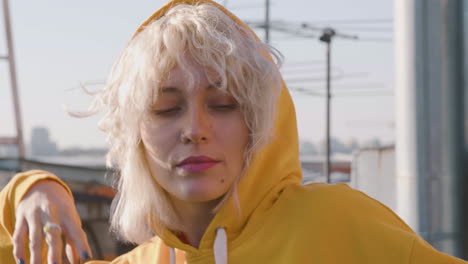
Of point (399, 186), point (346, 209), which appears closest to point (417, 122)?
point (399, 186)

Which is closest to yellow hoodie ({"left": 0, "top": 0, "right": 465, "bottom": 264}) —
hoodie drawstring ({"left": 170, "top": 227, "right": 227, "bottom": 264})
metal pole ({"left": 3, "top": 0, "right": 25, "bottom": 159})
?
hoodie drawstring ({"left": 170, "top": 227, "right": 227, "bottom": 264})

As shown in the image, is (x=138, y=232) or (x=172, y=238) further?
(x=138, y=232)

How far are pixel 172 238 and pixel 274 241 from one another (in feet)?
1.03

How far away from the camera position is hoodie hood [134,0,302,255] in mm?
1303

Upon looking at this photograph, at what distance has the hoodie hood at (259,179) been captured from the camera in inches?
51.3

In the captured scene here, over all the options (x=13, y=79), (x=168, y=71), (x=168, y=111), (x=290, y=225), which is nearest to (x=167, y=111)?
(x=168, y=111)

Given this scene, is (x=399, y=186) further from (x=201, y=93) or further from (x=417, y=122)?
(x=201, y=93)

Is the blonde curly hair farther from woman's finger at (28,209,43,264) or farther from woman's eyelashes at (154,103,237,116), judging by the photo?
woman's finger at (28,209,43,264)

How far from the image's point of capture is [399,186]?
10.9 ft

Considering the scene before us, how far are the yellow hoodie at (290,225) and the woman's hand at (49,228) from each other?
0.10 m

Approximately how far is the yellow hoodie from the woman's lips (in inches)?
4.6

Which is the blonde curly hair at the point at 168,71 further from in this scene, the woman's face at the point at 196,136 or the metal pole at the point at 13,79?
the metal pole at the point at 13,79

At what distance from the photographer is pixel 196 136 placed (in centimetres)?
121

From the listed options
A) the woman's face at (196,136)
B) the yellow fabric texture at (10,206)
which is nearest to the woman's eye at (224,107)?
the woman's face at (196,136)
